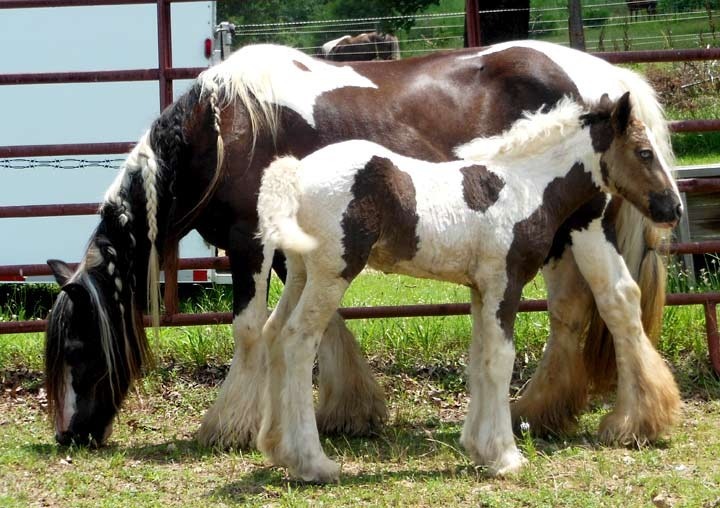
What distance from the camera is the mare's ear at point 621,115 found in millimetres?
4426

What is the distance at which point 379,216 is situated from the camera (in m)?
4.15

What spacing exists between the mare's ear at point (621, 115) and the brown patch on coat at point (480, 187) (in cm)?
57

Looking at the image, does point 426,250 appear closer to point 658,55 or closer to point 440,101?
point 440,101

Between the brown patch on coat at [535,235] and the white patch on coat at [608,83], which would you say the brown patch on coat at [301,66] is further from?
the brown patch on coat at [535,235]

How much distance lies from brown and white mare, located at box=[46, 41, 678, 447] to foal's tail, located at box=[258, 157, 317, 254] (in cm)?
82

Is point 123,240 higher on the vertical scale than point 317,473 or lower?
higher

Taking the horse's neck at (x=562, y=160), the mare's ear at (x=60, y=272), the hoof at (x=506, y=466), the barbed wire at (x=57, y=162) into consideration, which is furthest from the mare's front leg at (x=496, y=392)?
the barbed wire at (x=57, y=162)

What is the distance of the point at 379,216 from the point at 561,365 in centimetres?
165

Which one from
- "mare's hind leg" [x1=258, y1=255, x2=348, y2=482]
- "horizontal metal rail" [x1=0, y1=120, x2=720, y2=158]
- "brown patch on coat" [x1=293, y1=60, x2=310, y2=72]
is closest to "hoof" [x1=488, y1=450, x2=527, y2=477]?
"mare's hind leg" [x1=258, y1=255, x2=348, y2=482]

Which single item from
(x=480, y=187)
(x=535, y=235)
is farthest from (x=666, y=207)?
(x=480, y=187)

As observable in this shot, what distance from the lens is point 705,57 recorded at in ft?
20.4

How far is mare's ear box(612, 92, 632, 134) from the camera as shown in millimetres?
4426

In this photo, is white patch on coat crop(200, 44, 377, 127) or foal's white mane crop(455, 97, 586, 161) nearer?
foal's white mane crop(455, 97, 586, 161)

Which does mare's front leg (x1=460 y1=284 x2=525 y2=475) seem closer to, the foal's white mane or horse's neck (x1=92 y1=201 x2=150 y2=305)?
the foal's white mane
